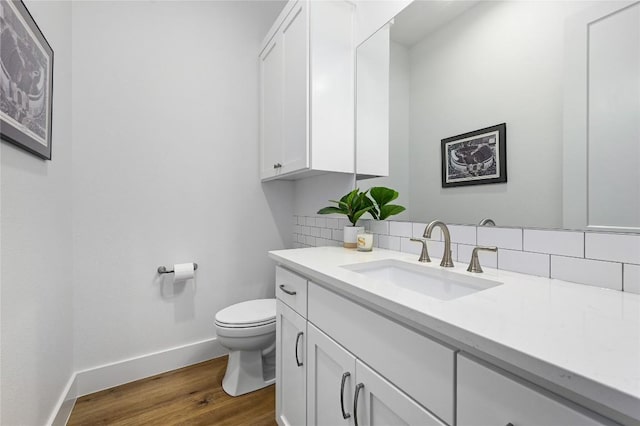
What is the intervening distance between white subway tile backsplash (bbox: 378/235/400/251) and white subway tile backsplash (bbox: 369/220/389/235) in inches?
1.0

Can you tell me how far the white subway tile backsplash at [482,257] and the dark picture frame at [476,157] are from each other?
26 cm

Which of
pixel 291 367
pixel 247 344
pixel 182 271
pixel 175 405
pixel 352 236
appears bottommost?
pixel 175 405

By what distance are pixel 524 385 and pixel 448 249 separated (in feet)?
2.02

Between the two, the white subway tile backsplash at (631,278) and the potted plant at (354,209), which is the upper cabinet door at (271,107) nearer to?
the potted plant at (354,209)

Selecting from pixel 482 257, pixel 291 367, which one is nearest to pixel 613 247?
pixel 482 257

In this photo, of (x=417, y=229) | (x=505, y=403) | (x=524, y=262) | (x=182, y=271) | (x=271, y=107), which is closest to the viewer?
(x=505, y=403)

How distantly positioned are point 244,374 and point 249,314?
35 cm

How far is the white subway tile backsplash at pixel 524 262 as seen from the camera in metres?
0.84

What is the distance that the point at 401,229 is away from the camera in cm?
135

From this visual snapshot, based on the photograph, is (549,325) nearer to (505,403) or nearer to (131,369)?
(505,403)

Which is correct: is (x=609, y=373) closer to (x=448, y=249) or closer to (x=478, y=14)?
(x=448, y=249)

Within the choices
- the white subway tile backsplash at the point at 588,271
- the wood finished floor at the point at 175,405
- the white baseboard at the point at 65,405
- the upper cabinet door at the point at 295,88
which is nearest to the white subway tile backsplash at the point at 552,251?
the white subway tile backsplash at the point at 588,271

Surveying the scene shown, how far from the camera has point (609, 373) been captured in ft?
1.13

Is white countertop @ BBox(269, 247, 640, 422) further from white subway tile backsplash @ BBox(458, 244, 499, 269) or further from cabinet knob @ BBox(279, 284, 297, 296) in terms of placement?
cabinet knob @ BBox(279, 284, 297, 296)
